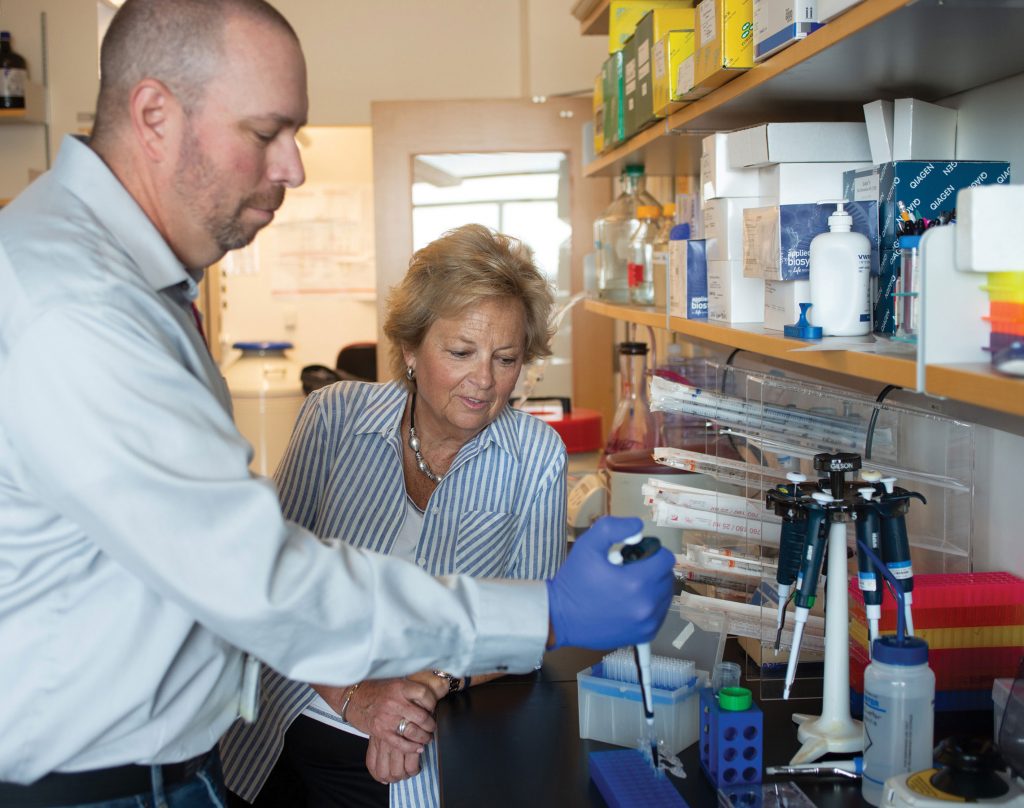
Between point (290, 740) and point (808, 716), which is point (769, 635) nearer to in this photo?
point (808, 716)

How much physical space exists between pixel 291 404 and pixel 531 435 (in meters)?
3.64

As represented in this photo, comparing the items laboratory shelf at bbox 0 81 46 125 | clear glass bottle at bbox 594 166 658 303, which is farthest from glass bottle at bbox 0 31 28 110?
clear glass bottle at bbox 594 166 658 303

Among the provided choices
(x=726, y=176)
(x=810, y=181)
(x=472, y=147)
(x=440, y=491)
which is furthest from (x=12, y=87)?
(x=810, y=181)

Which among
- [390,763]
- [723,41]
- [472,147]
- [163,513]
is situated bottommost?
[390,763]

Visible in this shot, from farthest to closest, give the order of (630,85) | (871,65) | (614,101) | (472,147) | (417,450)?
1. (472,147)
2. (614,101)
3. (630,85)
4. (417,450)
5. (871,65)

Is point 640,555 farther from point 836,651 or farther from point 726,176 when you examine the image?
point 726,176

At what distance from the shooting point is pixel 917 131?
142 centimetres

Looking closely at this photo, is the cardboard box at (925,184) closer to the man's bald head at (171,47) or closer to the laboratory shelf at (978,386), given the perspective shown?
the laboratory shelf at (978,386)

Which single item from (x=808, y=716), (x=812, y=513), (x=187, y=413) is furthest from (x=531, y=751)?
(x=187, y=413)

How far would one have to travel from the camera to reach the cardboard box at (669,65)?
6.06 feet

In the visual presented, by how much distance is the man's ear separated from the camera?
41.9 inches

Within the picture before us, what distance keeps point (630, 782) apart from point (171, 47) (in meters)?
1.00

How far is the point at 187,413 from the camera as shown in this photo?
98cm

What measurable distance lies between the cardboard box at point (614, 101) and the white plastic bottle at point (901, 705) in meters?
1.54
